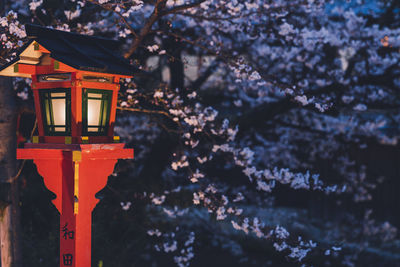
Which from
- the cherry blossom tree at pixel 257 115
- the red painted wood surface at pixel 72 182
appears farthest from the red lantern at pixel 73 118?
the cherry blossom tree at pixel 257 115

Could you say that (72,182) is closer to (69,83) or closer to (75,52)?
(69,83)

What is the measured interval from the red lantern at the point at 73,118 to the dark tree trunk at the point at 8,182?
1674 millimetres

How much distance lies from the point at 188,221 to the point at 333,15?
6.11 m

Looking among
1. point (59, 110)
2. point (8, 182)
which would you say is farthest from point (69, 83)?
point (8, 182)

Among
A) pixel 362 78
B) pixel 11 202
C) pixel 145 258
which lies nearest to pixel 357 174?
pixel 362 78

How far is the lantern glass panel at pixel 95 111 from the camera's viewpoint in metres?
4.22

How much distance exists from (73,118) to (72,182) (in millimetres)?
752

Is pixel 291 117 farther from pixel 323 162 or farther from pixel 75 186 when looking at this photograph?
pixel 75 186

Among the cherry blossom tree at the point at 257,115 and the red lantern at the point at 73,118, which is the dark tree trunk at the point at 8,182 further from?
the red lantern at the point at 73,118

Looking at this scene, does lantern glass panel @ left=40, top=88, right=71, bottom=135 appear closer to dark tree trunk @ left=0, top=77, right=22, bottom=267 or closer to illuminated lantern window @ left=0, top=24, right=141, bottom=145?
illuminated lantern window @ left=0, top=24, right=141, bottom=145

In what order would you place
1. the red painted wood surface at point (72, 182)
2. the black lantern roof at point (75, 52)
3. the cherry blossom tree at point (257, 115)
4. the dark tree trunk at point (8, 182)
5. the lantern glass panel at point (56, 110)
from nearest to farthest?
the black lantern roof at point (75, 52), the lantern glass panel at point (56, 110), the red painted wood surface at point (72, 182), the dark tree trunk at point (8, 182), the cherry blossom tree at point (257, 115)

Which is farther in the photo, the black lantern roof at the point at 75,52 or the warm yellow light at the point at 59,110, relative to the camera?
the warm yellow light at the point at 59,110

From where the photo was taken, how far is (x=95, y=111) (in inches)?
170

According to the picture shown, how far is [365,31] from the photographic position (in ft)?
28.6
